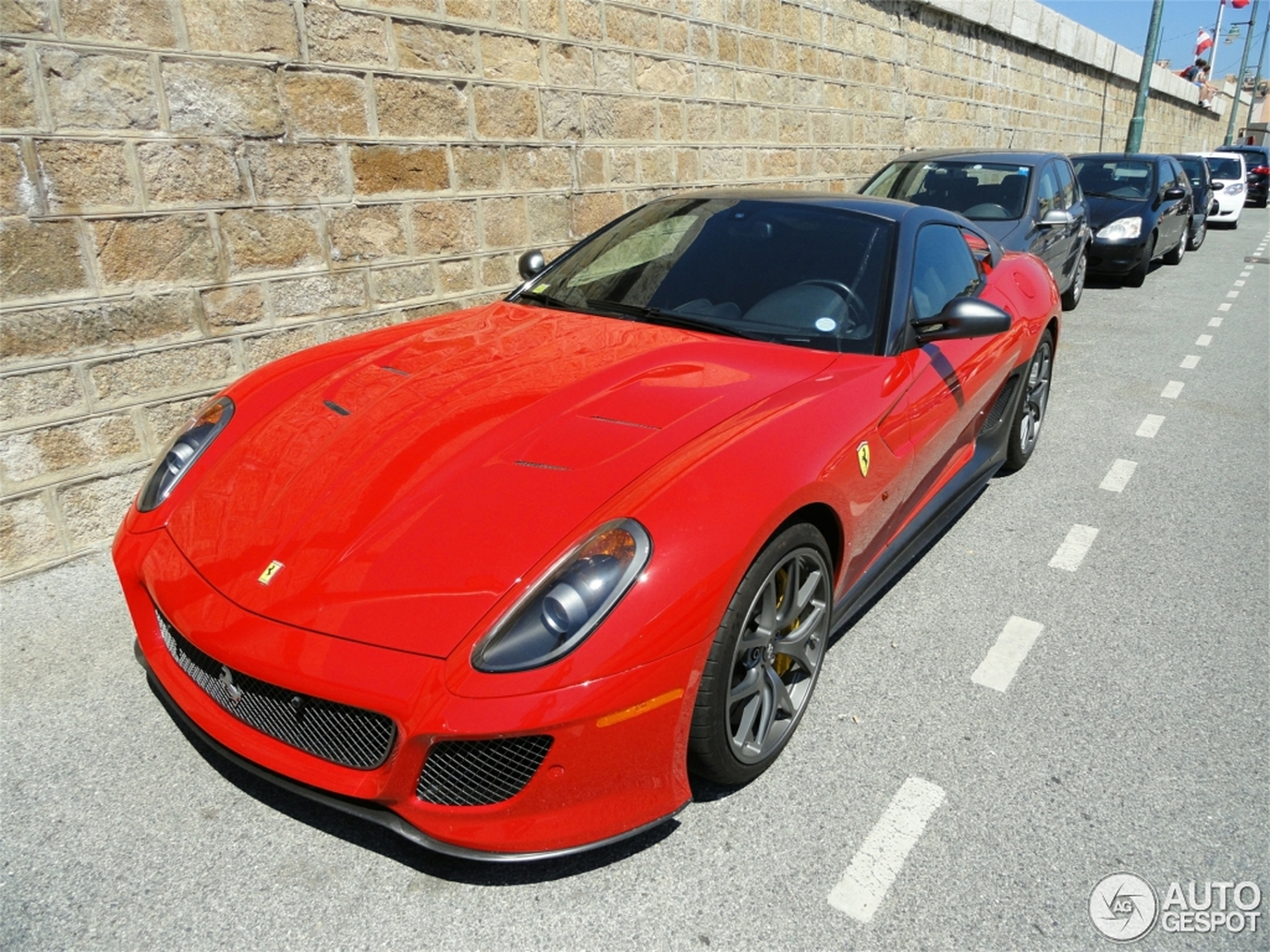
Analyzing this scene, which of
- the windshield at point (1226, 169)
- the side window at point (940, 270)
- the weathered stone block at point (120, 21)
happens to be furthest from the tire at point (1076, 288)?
the windshield at point (1226, 169)

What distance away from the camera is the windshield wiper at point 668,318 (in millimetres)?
2998

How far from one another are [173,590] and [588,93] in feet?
16.6

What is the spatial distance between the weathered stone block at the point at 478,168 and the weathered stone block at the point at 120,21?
173 cm

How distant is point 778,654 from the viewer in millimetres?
2381

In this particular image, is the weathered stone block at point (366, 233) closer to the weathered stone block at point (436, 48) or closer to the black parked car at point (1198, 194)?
the weathered stone block at point (436, 48)

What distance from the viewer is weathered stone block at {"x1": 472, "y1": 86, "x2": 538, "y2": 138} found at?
536 cm

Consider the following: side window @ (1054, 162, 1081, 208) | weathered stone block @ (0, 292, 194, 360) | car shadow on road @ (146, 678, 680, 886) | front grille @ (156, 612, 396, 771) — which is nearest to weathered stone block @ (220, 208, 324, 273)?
weathered stone block @ (0, 292, 194, 360)

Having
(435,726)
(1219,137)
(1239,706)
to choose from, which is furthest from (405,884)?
(1219,137)

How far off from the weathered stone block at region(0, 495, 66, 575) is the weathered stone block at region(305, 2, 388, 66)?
8.31 feet

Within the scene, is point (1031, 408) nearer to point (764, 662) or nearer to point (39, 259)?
point (764, 662)

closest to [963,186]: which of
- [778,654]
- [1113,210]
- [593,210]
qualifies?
[593,210]

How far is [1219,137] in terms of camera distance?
45594 mm

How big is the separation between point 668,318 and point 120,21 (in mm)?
2708

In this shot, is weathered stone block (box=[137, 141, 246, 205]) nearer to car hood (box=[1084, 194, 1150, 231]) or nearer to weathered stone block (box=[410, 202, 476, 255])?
weathered stone block (box=[410, 202, 476, 255])
